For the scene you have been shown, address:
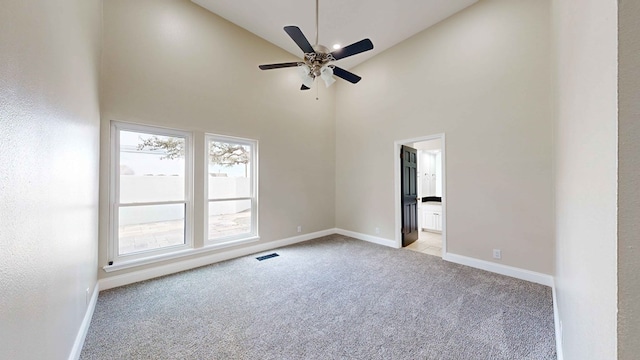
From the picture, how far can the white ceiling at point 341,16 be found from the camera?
3512 mm

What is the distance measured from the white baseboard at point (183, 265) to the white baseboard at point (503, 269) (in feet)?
9.41

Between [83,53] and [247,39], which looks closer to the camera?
[83,53]

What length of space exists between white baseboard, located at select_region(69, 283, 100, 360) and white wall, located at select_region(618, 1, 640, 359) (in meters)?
2.79

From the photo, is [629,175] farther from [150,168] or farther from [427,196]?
[427,196]

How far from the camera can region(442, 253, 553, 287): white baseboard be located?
116 inches

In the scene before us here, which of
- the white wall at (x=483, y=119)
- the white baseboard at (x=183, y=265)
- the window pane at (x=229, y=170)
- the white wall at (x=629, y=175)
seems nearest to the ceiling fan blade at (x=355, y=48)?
the white wall at (x=629, y=175)

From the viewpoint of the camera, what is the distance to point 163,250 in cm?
334

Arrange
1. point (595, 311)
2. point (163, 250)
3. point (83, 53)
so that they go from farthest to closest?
point (163, 250)
point (83, 53)
point (595, 311)

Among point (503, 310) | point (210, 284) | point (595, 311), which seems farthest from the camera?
point (210, 284)

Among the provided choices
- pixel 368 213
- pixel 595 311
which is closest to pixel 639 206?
pixel 595 311

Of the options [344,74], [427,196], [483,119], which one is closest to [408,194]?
[483,119]

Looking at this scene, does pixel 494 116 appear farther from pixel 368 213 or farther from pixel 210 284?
pixel 210 284

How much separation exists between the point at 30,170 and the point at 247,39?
3942 mm

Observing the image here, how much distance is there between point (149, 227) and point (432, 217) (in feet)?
19.1
